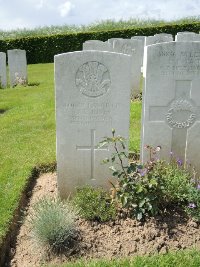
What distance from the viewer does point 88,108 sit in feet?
15.1

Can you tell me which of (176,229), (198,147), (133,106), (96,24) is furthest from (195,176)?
(96,24)

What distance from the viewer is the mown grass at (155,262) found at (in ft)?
11.9

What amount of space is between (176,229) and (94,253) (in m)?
0.93

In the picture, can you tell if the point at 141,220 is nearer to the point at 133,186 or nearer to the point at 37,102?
the point at 133,186

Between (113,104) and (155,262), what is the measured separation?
187cm

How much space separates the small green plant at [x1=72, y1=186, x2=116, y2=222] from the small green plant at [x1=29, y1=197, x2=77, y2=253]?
28cm

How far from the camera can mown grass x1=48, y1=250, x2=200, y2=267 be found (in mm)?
3629

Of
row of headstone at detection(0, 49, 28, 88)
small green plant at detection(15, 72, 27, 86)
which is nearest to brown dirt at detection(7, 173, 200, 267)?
small green plant at detection(15, 72, 27, 86)

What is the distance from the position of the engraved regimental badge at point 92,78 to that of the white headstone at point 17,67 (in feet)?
32.5

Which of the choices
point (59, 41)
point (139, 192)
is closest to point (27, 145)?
point (139, 192)

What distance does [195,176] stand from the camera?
525cm

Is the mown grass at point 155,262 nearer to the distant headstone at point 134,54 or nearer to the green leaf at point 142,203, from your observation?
the green leaf at point 142,203

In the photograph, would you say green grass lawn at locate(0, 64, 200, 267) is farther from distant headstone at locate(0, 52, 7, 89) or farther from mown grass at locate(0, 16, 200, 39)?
mown grass at locate(0, 16, 200, 39)

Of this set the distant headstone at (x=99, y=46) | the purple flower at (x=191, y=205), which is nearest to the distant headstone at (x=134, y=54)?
the distant headstone at (x=99, y=46)
